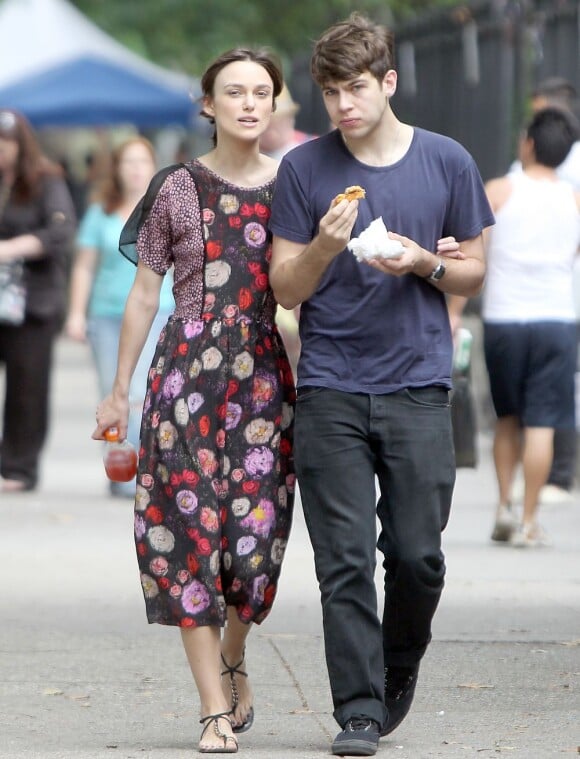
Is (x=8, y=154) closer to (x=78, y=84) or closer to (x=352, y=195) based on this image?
(x=352, y=195)

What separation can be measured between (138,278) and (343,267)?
63 cm

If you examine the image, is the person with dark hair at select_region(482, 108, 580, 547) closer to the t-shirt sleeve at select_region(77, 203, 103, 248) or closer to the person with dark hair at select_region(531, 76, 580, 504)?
the person with dark hair at select_region(531, 76, 580, 504)

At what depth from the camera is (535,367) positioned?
866 cm

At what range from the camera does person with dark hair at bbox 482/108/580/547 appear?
8641mm

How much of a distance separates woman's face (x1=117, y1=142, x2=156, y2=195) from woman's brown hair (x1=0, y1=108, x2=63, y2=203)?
0.44m

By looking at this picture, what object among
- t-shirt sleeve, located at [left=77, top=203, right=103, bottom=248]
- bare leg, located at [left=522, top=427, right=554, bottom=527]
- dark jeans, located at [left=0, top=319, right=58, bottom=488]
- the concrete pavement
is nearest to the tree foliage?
t-shirt sleeve, located at [left=77, top=203, right=103, bottom=248]

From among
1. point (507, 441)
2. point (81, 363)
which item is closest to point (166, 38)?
point (81, 363)

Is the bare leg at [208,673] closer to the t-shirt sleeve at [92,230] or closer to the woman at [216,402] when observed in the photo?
the woman at [216,402]

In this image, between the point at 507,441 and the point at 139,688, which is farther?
the point at 507,441

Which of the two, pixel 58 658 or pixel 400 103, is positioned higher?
pixel 400 103

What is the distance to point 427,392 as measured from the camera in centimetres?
502

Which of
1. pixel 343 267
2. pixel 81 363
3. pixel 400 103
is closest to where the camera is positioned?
pixel 343 267

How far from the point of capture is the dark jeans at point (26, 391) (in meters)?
10.6

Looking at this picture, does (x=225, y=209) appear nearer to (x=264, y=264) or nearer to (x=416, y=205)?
(x=264, y=264)
